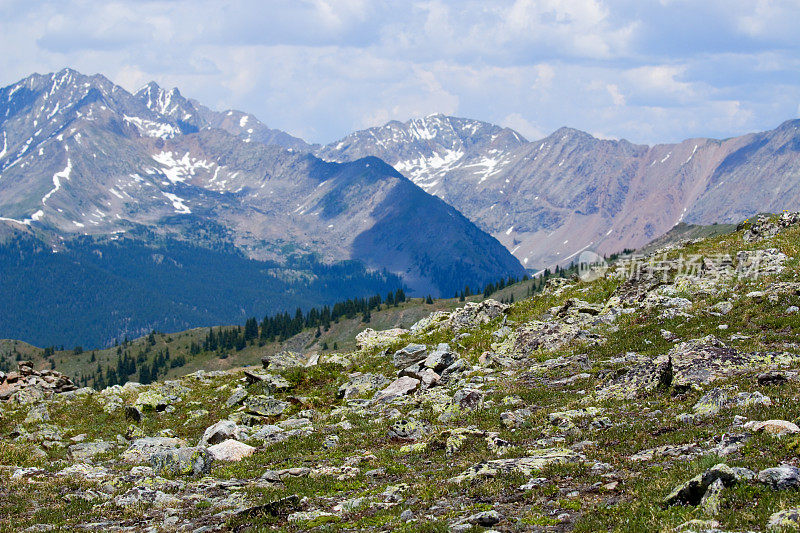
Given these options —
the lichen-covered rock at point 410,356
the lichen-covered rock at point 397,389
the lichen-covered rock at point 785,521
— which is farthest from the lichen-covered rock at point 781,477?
the lichen-covered rock at point 410,356

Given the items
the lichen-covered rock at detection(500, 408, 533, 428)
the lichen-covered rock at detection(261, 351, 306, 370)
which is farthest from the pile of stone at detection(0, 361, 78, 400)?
the lichen-covered rock at detection(500, 408, 533, 428)

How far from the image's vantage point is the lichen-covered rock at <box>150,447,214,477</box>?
2375 centimetres

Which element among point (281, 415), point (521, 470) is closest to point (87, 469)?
point (281, 415)

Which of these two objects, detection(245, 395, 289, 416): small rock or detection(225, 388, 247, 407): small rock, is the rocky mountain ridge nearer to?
detection(245, 395, 289, 416): small rock

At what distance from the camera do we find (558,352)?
1414 inches

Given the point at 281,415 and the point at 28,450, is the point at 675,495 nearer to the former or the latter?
the point at 281,415

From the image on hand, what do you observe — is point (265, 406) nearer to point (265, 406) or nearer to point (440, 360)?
point (265, 406)

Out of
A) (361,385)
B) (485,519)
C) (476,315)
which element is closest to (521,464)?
(485,519)

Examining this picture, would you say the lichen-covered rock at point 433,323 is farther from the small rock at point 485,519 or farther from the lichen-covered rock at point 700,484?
the lichen-covered rock at point 700,484

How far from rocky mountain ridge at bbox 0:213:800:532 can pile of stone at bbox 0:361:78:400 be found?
122 centimetres

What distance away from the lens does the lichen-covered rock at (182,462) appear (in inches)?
935

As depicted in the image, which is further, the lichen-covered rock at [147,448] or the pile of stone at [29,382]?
the pile of stone at [29,382]

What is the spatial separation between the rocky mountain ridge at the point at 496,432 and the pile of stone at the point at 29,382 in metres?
1.22

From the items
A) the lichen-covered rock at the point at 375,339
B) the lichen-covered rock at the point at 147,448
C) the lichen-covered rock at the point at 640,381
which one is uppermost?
the lichen-covered rock at the point at 640,381
